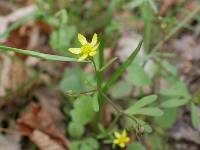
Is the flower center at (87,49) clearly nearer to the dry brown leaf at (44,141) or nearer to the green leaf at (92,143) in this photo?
the green leaf at (92,143)

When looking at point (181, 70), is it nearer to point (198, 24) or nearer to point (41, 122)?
point (198, 24)

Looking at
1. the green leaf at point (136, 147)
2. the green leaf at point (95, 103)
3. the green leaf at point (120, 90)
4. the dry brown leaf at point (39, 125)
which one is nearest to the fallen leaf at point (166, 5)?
the green leaf at point (120, 90)

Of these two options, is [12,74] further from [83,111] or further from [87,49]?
[87,49]

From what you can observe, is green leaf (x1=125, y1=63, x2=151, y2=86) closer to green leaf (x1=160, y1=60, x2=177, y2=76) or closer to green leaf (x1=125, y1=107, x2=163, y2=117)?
green leaf (x1=160, y1=60, x2=177, y2=76)

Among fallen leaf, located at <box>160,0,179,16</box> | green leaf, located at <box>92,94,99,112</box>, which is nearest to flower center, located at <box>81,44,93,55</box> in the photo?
green leaf, located at <box>92,94,99,112</box>

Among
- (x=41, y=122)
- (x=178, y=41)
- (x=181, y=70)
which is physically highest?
(x=178, y=41)

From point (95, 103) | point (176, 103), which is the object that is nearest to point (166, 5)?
point (176, 103)

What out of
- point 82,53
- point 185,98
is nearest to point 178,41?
point 185,98
